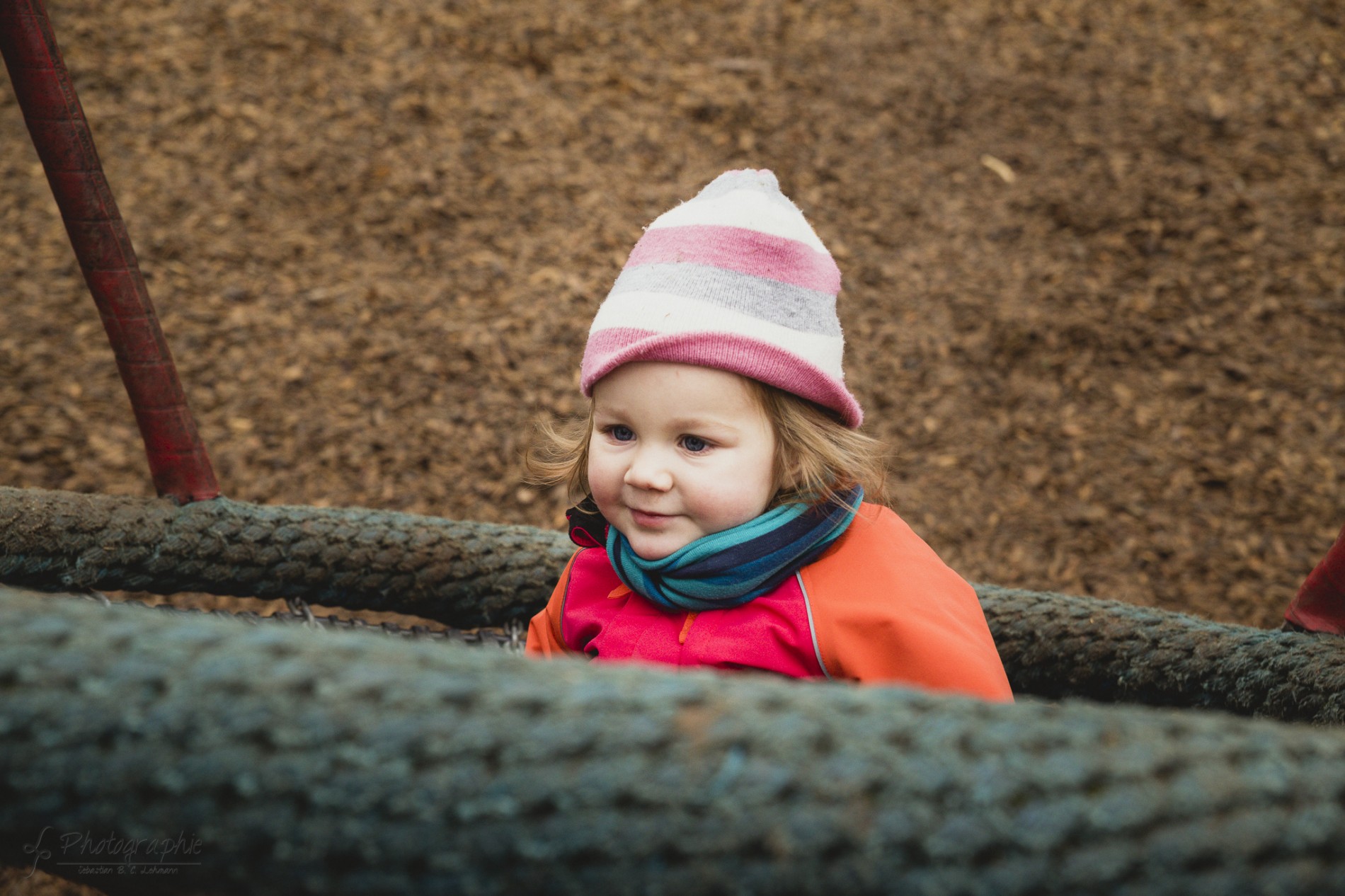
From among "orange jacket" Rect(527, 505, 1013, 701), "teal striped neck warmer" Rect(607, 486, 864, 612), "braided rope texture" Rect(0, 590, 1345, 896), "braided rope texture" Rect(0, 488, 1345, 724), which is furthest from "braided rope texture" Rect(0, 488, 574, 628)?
"braided rope texture" Rect(0, 590, 1345, 896)

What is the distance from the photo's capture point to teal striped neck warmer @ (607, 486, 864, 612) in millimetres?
1230

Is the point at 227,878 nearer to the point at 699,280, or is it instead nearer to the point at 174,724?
the point at 174,724

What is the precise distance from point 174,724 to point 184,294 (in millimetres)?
2655

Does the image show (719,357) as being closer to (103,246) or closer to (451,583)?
(451,583)

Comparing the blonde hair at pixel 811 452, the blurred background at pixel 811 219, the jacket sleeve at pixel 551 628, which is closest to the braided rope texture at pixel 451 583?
the jacket sleeve at pixel 551 628

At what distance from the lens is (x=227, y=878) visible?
1.90ft

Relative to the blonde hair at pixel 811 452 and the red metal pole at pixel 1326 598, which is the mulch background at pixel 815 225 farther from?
the blonde hair at pixel 811 452

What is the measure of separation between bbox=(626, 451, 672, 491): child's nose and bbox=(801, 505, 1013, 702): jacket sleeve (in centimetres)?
23

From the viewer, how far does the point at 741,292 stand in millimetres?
1253

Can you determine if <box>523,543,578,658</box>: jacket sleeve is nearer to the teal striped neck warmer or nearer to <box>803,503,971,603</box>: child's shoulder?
the teal striped neck warmer

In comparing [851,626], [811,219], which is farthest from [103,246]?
[811,219]

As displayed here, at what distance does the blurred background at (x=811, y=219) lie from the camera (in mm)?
2699

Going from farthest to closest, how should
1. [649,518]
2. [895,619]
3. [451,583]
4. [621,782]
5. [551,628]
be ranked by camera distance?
1. [451,583]
2. [551,628]
3. [649,518]
4. [895,619]
5. [621,782]

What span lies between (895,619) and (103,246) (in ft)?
3.82
